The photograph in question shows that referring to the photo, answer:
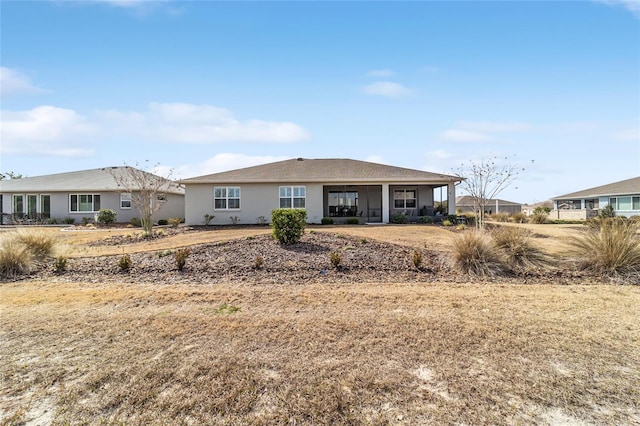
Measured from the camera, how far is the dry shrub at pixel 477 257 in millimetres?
7871

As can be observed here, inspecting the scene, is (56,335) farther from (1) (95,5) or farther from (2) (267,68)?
(2) (267,68)

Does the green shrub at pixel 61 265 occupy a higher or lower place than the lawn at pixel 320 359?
higher

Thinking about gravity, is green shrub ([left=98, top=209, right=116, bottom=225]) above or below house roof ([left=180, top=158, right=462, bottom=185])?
below

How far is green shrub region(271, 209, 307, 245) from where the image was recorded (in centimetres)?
1069

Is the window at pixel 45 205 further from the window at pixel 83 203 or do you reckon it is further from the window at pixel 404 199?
the window at pixel 404 199

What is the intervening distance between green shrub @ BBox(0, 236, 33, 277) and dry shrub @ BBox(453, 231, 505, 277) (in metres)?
10.7

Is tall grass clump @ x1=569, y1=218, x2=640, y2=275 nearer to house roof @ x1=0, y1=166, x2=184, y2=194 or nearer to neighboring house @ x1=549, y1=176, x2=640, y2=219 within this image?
neighboring house @ x1=549, y1=176, x2=640, y2=219

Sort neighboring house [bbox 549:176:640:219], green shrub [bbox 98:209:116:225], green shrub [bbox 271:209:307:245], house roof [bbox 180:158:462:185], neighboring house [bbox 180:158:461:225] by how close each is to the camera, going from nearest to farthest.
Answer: green shrub [bbox 271:209:307:245]
house roof [bbox 180:158:462:185]
neighboring house [bbox 180:158:461:225]
green shrub [bbox 98:209:116:225]
neighboring house [bbox 549:176:640:219]

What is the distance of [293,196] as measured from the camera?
21656 mm

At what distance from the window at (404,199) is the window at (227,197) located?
37.6 ft

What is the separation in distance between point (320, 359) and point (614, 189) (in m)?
44.9

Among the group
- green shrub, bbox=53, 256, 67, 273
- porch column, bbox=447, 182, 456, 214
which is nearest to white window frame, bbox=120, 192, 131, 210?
green shrub, bbox=53, 256, 67, 273

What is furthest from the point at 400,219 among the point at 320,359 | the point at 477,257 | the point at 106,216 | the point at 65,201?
the point at 65,201

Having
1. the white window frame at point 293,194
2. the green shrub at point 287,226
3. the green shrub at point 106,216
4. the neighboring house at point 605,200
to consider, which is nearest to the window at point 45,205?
the green shrub at point 106,216
